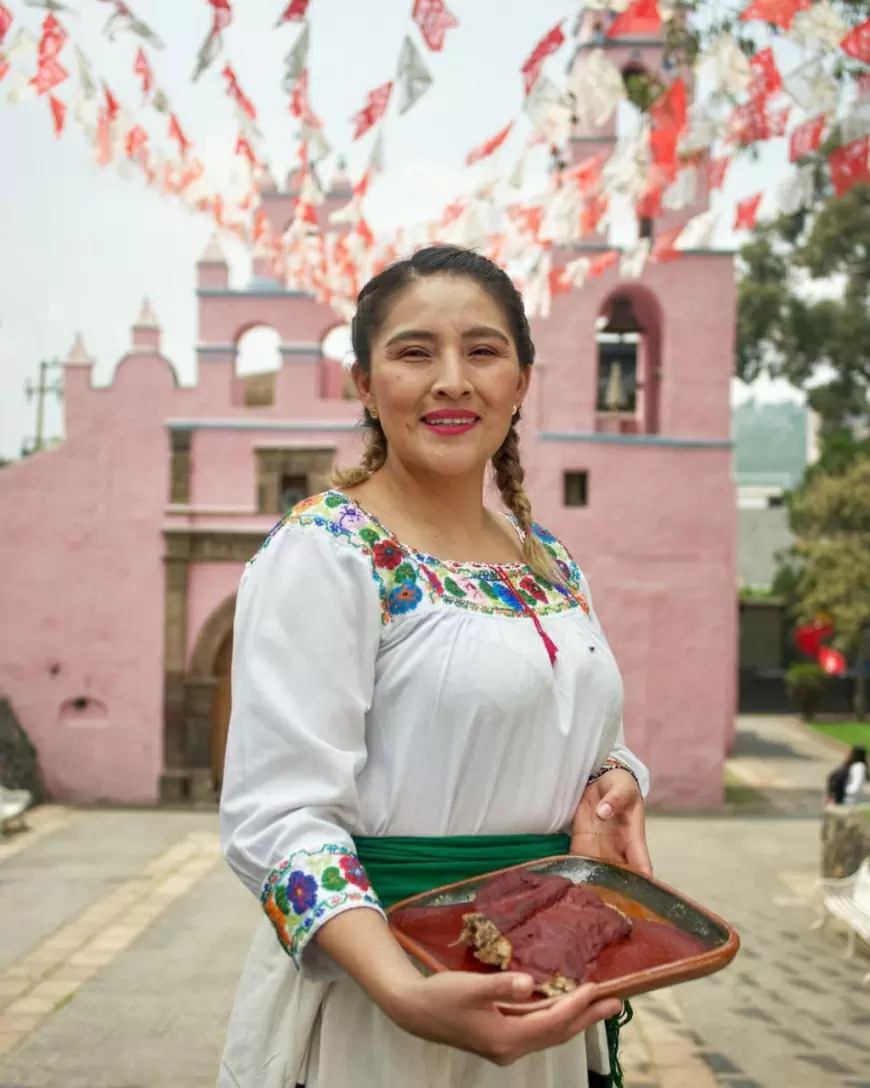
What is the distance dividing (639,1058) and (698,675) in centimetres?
760

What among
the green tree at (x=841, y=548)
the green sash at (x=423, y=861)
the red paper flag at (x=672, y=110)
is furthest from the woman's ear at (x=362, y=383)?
the green tree at (x=841, y=548)

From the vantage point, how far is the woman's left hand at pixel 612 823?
189cm

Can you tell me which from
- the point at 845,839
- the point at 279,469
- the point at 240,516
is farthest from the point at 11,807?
the point at 845,839

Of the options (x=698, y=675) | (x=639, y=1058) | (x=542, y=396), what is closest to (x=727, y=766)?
Result: (x=698, y=675)

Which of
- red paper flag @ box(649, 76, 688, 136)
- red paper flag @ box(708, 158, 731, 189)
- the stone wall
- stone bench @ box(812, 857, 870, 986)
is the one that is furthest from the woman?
the stone wall

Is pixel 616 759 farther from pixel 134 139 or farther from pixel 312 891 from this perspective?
pixel 134 139

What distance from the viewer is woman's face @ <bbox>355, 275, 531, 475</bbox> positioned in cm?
184

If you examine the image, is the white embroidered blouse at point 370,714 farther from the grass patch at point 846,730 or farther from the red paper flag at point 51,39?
the grass patch at point 846,730

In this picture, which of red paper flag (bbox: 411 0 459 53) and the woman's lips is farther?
red paper flag (bbox: 411 0 459 53)

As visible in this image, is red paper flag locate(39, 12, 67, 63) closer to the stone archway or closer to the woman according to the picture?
the woman

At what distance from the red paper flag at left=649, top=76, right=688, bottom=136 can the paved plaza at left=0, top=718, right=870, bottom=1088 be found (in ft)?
14.9

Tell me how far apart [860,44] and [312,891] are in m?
4.79

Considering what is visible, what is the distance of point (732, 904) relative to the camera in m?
8.87

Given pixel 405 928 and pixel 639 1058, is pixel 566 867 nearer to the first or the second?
pixel 405 928
